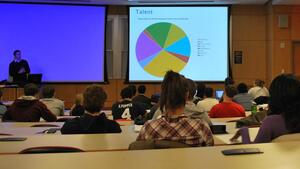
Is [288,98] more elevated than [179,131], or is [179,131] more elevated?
[288,98]

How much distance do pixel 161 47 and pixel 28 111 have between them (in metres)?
6.06

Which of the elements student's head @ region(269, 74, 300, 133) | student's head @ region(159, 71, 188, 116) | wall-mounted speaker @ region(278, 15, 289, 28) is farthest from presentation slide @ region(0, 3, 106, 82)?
student's head @ region(269, 74, 300, 133)

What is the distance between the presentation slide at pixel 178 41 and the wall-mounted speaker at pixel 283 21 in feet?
5.09

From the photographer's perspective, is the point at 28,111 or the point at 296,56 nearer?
the point at 28,111

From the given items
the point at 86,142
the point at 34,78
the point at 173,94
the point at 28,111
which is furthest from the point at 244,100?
the point at 34,78

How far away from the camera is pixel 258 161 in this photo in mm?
1802

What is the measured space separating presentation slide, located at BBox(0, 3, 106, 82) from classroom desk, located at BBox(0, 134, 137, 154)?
7.55 metres

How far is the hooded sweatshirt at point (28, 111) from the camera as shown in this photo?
15.9ft

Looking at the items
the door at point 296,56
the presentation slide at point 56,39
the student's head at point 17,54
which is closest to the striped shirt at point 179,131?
the student's head at point 17,54

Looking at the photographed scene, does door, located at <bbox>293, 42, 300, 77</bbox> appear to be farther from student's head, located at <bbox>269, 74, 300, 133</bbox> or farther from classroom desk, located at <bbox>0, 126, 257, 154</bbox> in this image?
student's head, located at <bbox>269, 74, 300, 133</bbox>

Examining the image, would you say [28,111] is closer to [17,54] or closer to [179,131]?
[179,131]

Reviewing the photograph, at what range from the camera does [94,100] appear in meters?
3.45

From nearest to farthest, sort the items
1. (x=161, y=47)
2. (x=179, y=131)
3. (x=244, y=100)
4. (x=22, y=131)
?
(x=179, y=131) → (x=22, y=131) → (x=244, y=100) → (x=161, y=47)

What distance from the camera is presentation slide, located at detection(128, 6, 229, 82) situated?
1052 cm
